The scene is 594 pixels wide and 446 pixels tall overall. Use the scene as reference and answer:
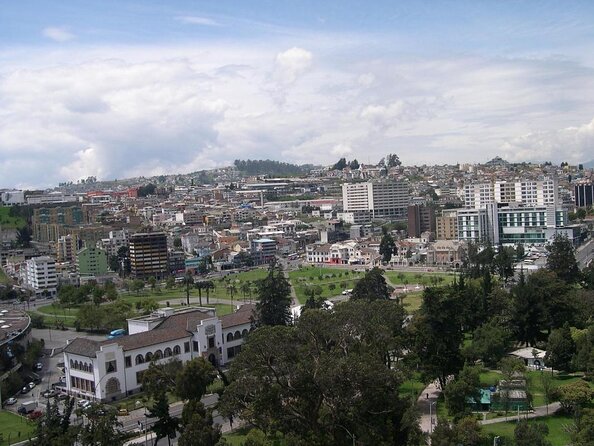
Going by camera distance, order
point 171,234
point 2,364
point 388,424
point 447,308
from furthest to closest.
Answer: point 171,234 < point 2,364 < point 447,308 < point 388,424

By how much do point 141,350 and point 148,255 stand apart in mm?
25574

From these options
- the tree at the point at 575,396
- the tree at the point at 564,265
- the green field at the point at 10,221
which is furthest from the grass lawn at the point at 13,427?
the green field at the point at 10,221

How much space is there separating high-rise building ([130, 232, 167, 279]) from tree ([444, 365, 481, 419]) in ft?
105

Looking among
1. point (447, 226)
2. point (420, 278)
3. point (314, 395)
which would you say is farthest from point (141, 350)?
point (447, 226)

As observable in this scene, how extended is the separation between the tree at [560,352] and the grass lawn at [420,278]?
52.1ft

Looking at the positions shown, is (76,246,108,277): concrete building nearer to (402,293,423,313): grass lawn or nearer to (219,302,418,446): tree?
(402,293,423,313): grass lawn

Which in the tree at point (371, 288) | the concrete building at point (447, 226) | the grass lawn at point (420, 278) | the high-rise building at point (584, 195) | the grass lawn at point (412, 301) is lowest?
the grass lawn at point (412, 301)

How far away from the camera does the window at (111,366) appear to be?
60.0 feet

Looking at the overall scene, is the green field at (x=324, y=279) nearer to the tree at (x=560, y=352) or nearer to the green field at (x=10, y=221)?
the tree at (x=560, y=352)

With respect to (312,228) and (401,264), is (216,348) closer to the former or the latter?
(401,264)

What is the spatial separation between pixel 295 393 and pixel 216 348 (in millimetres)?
9020

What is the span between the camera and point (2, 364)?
2036cm

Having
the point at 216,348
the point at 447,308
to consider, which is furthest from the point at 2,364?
the point at 447,308

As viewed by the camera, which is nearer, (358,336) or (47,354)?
(358,336)
